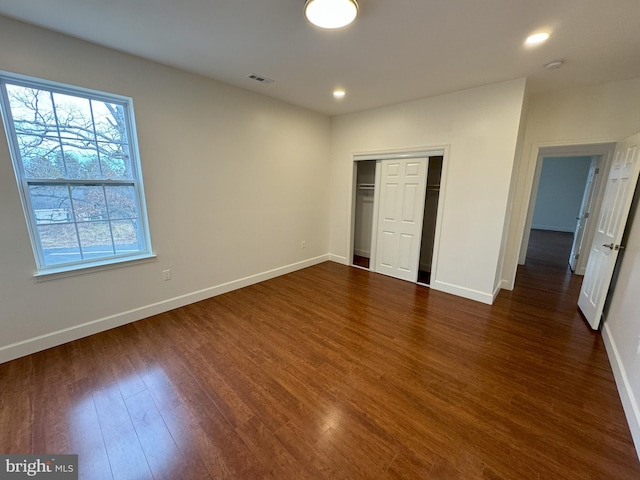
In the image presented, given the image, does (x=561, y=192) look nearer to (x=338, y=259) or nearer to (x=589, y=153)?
(x=589, y=153)

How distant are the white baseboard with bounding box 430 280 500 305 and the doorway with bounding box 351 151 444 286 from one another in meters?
0.22

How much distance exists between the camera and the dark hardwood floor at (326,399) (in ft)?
4.72

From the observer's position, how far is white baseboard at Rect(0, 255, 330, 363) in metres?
2.21

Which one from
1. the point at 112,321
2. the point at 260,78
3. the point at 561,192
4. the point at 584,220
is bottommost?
the point at 112,321

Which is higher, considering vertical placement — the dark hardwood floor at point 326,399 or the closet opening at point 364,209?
the closet opening at point 364,209

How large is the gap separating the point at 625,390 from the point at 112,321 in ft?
14.6

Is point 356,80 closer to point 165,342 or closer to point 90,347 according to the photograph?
point 165,342

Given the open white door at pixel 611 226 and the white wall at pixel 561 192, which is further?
the white wall at pixel 561 192

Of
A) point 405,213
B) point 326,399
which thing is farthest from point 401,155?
point 326,399

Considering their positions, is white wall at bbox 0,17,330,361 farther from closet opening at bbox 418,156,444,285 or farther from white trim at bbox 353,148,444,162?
closet opening at bbox 418,156,444,285

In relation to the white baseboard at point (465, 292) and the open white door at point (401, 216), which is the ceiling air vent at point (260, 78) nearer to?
the open white door at point (401, 216)

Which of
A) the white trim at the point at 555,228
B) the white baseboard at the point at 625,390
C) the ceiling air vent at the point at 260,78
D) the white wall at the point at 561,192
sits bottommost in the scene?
the white baseboard at the point at 625,390

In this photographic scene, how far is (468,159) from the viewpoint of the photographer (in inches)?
130

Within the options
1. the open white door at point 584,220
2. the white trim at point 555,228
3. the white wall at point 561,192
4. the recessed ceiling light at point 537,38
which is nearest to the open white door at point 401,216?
the recessed ceiling light at point 537,38
